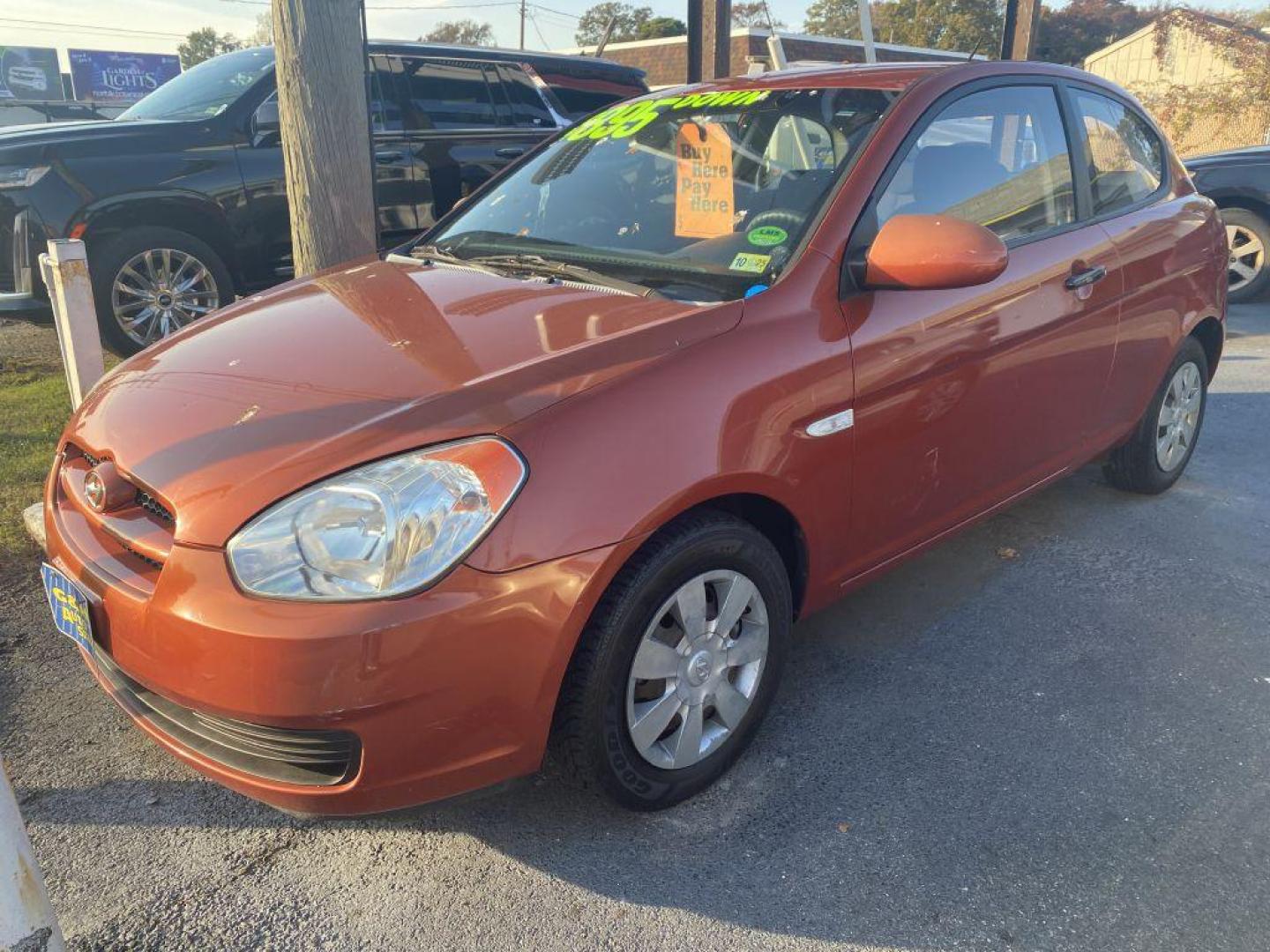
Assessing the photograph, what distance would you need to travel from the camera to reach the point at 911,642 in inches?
125

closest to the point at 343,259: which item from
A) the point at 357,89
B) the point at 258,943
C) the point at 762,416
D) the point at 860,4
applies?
the point at 357,89

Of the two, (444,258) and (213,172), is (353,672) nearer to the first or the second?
(444,258)

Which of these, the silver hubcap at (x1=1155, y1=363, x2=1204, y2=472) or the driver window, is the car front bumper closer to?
the driver window

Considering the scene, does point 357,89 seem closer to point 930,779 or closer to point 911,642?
point 911,642

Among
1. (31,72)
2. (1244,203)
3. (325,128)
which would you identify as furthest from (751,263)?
(31,72)

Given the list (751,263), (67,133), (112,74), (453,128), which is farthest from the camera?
(112,74)

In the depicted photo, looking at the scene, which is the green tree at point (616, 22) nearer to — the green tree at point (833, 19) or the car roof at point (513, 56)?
→ the green tree at point (833, 19)

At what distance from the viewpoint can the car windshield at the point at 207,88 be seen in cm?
612

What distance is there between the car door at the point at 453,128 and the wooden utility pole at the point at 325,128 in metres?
2.54

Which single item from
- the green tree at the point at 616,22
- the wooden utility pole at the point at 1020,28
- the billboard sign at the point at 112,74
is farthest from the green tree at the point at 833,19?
the wooden utility pole at the point at 1020,28

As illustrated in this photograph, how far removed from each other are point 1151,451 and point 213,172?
5198 millimetres

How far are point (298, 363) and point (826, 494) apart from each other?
1343 millimetres

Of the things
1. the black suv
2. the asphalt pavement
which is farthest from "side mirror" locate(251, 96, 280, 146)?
the asphalt pavement

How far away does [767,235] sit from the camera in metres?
2.68
